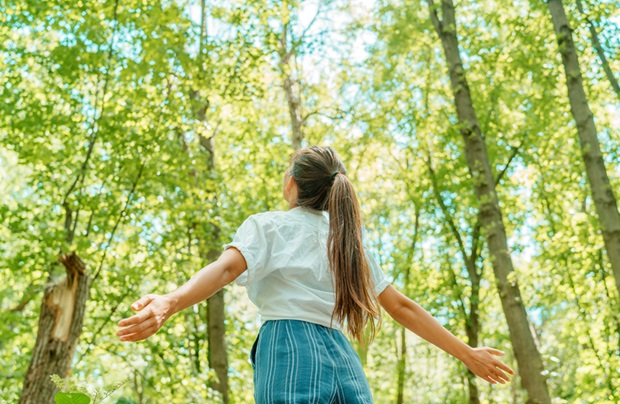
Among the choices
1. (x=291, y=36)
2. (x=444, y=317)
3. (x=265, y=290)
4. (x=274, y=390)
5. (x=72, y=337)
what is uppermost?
(x=291, y=36)

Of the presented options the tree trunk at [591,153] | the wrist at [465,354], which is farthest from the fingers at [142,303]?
the tree trunk at [591,153]

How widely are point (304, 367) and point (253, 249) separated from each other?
1.46ft

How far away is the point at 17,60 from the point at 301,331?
366 inches

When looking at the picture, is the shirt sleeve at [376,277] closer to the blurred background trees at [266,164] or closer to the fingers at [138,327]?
the fingers at [138,327]

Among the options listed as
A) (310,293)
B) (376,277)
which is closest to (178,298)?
(310,293)

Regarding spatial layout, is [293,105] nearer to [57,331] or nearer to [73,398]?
[57,331]

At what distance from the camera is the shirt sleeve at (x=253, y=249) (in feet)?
7.97

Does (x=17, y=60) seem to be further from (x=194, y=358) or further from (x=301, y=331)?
(x=301, y=331)

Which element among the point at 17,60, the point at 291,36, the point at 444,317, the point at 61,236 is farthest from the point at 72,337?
the point at 291,36

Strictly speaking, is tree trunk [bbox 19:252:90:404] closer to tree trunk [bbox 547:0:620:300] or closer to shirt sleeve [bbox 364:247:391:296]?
shirt sleeve [bbox 364:247:391:296]

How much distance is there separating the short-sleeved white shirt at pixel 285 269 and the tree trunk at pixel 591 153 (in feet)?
16.3

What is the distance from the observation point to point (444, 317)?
15125 mm

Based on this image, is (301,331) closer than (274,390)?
No

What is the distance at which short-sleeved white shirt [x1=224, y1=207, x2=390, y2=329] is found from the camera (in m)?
2.47
